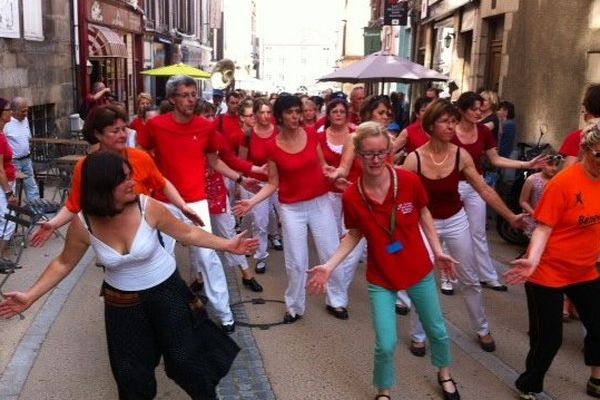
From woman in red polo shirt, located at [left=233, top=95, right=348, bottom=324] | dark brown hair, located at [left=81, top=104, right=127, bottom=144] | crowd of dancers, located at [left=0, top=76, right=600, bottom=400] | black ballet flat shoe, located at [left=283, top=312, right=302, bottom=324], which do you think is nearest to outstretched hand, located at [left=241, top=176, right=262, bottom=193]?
crowd of dancers, located at [left=0, top=76, right=600, bottom=400]

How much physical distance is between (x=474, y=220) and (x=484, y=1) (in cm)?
1016

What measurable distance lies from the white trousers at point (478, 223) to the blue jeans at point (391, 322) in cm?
217

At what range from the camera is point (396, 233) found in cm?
388

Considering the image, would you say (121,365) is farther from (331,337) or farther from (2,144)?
(2,144)

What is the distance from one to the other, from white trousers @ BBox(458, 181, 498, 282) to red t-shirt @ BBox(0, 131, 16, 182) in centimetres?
448

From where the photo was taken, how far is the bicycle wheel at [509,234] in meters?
8.48

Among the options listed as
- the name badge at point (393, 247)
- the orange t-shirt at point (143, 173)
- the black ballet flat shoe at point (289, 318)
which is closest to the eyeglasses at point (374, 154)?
the name badge at point (393, 247)

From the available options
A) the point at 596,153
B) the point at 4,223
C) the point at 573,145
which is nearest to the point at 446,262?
the point at 596,153

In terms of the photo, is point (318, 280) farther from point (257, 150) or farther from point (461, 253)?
point (257, 150)

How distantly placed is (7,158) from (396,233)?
4.87 meters

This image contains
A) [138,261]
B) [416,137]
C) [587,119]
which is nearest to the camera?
[138,261]

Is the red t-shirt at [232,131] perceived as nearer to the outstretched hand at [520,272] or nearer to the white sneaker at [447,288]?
the white sneaker at [447,288]

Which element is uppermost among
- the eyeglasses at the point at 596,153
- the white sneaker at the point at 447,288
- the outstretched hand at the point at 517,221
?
the eyeglasses at the point at 596,153

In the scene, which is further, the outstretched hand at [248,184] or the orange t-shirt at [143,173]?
the outstretched hand at [248,184]
